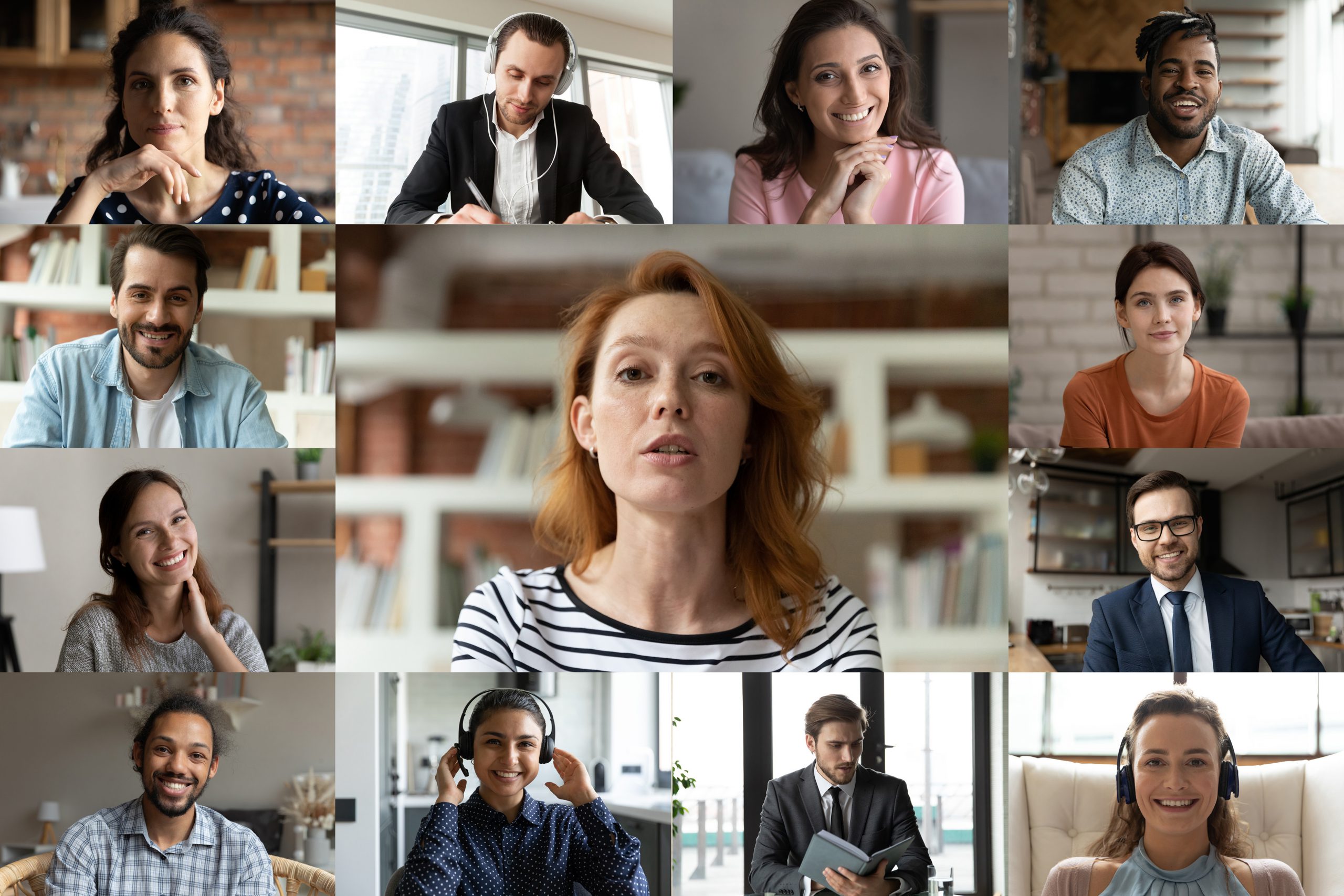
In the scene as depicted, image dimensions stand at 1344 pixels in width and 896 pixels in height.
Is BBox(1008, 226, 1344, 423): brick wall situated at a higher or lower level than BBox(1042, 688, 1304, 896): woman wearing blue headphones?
higher

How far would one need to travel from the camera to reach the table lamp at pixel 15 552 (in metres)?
2.60

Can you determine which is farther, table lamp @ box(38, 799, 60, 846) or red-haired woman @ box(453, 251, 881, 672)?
table lamp @ box(38, 799, 60, 846)

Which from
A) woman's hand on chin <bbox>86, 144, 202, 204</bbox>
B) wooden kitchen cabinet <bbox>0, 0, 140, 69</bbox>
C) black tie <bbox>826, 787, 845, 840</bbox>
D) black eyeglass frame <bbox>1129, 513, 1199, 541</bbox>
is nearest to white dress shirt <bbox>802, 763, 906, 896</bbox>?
black tie <bbox>826, 787, 845, 840</bbox>

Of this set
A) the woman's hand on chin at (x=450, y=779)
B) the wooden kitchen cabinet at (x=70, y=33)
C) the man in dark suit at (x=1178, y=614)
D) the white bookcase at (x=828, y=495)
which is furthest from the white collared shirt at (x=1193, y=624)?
the wooden kitchen cabinet at (x=70, y=33)

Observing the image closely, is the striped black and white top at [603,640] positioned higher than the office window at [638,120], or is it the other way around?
the office window at [638,120]

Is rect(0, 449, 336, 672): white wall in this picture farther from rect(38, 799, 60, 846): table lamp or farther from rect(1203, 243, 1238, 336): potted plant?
rect(1203, 243, 1238, 336): potted plant

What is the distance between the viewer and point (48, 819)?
2645mm

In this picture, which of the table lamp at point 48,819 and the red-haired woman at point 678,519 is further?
the table lamp at point 48,819

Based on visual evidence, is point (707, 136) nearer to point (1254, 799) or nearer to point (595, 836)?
point (595, 836)

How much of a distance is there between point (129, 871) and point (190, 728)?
0.36 metres

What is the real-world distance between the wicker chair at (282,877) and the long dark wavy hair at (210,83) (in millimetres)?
1634

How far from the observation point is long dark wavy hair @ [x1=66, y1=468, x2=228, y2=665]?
2613mm

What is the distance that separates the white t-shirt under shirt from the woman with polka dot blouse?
0.41m

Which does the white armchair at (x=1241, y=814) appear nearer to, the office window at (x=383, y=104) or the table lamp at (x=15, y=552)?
the office window at (x=383, y=104)
